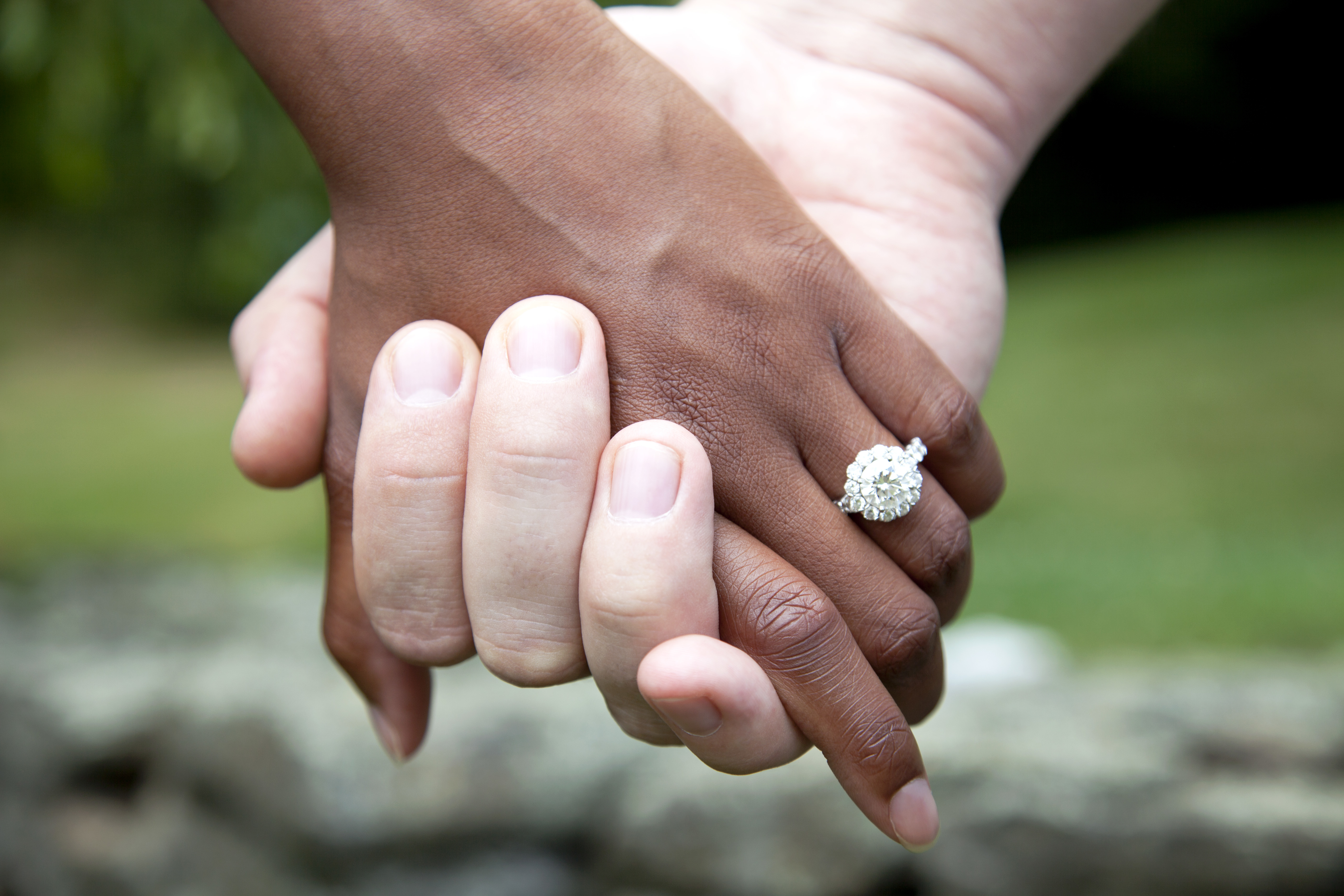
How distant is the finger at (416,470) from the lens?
1.22 metres

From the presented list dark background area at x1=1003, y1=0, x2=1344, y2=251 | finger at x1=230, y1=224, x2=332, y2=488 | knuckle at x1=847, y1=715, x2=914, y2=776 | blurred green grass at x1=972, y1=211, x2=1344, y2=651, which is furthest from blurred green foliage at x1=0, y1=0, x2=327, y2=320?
dark background area at x1=1003, y1=0, x2=1344, y2=251

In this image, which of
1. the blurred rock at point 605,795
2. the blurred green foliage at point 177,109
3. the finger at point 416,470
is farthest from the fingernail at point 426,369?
the blurred green foliage at point 177,109

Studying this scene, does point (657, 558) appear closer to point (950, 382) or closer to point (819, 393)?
point (819, 393)

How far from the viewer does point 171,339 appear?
1477 cm

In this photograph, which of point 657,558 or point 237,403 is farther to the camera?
point 237,403

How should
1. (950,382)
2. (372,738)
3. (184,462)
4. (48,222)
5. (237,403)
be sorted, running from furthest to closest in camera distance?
(48,222), (237,403), (184,462), (372,738), (950,382)

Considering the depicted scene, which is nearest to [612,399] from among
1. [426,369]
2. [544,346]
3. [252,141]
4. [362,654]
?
[544,346]

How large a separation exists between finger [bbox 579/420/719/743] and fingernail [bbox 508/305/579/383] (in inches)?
4.2

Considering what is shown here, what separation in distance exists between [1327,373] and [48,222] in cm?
1711

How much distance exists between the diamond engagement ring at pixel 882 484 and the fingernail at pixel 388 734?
0.75m

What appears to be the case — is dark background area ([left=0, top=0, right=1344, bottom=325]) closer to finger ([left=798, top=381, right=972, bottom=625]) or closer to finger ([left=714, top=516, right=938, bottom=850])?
finger ([left=798, top=381, right=972, bottom=625])

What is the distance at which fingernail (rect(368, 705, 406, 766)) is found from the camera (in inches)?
59.1

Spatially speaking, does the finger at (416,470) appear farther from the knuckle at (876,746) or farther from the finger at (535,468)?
the knuckle at (876,746)

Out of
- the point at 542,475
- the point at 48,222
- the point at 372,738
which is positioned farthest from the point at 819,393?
the point at 48,222
